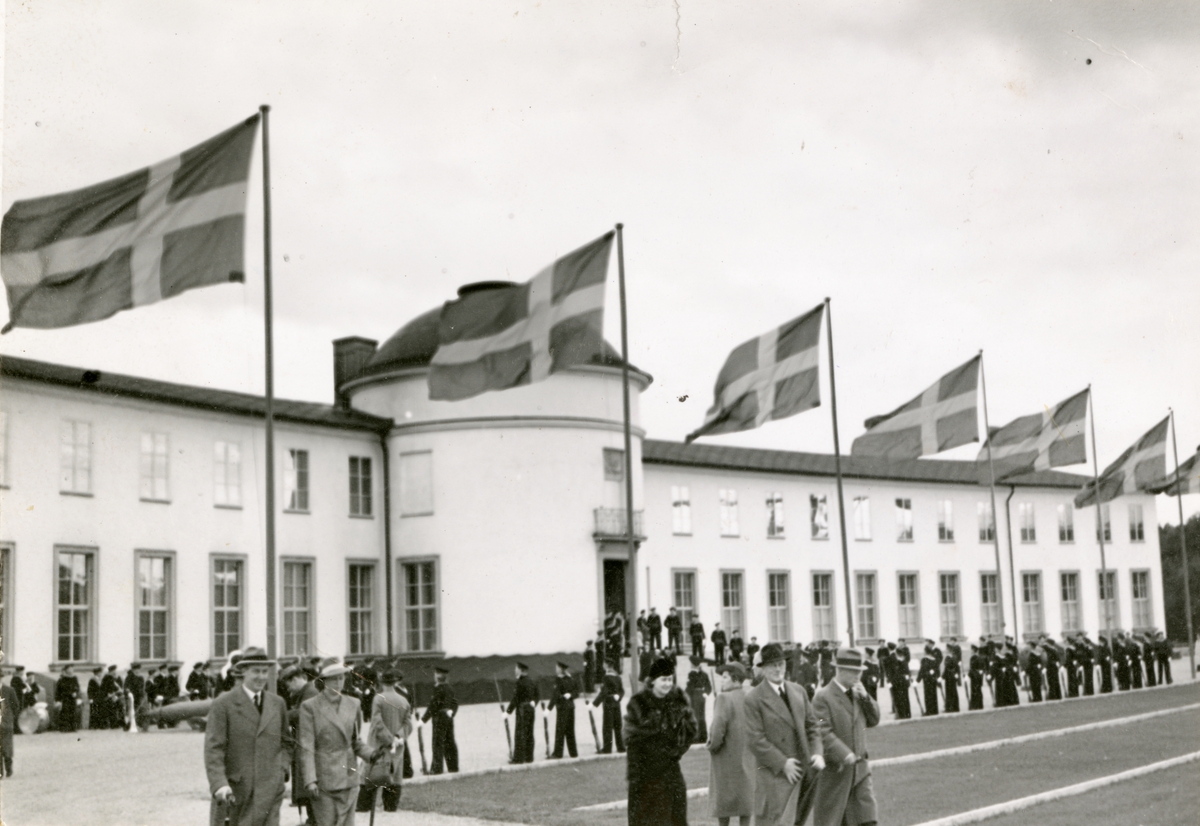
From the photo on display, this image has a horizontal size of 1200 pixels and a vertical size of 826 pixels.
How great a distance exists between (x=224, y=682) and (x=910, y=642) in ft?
115

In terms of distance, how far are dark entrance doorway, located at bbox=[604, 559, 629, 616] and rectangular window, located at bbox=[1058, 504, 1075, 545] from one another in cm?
2681

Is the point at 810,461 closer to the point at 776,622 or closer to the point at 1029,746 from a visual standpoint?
the point at 776,622

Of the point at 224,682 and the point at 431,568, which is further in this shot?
the point at 431,568

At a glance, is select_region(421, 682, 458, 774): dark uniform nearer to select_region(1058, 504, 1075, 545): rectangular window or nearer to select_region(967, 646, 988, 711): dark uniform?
select_region(967, 646, 988, 711): dark uniform

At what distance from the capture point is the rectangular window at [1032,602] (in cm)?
5661

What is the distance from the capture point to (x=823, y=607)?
49969mm

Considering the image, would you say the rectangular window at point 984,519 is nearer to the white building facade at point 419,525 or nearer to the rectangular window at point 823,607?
the white building facade at point 419,525

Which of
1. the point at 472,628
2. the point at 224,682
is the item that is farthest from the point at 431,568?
the point at 224,682

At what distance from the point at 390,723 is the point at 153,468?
1974 centimetres

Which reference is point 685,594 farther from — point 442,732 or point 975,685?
point 442,732

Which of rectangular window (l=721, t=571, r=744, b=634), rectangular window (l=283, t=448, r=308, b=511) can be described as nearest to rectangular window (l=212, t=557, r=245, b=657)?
rectangular window (l=283, t=448, r=308, b=511)

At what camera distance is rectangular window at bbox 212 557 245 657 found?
3241 cm

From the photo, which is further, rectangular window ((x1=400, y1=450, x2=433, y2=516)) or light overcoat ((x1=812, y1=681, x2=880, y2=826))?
rectangular window ((x1=400, y1=450, x2=433, y2=516))

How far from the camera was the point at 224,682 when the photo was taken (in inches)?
899
